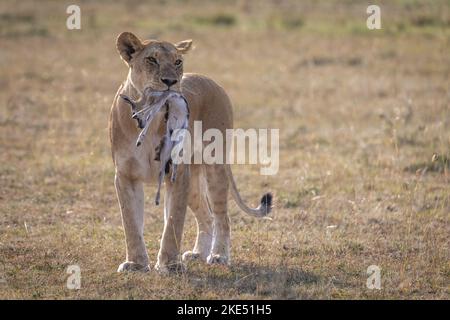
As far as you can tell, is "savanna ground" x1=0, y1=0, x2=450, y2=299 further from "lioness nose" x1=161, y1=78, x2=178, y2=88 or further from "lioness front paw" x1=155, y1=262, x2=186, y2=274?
"lioness nose" x1=161, y1=78, x2=178, y2=88

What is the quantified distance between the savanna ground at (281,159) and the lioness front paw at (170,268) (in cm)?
8

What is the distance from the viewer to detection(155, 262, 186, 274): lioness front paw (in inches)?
226

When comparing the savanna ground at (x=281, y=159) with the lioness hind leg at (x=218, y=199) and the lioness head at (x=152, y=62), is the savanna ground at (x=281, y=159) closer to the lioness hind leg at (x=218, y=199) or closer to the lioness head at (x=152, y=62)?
the lioness hind leg at (x=218, y=199)

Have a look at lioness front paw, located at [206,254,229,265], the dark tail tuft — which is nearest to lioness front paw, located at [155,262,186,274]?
lioness front paw, located at [206,254,229,265]

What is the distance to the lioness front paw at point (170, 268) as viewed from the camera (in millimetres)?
5734

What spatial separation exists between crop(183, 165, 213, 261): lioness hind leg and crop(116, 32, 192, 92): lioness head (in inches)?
37.0

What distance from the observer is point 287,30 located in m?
20.0

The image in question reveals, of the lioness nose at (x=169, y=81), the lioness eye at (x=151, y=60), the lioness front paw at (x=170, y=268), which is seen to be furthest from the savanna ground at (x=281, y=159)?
the lioness eye at (x=151, y=60)

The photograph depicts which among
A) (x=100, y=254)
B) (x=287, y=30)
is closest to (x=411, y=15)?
(x=287, y=30)

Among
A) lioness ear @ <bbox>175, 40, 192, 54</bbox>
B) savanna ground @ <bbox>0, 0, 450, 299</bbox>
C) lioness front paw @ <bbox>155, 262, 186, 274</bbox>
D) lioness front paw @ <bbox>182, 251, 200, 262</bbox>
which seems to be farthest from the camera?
lioness front paw @ <bbox>182, 251, 200, 262</bbox>

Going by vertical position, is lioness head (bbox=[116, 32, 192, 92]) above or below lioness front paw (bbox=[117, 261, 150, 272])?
above

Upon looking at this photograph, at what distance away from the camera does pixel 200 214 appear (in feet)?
21.8
